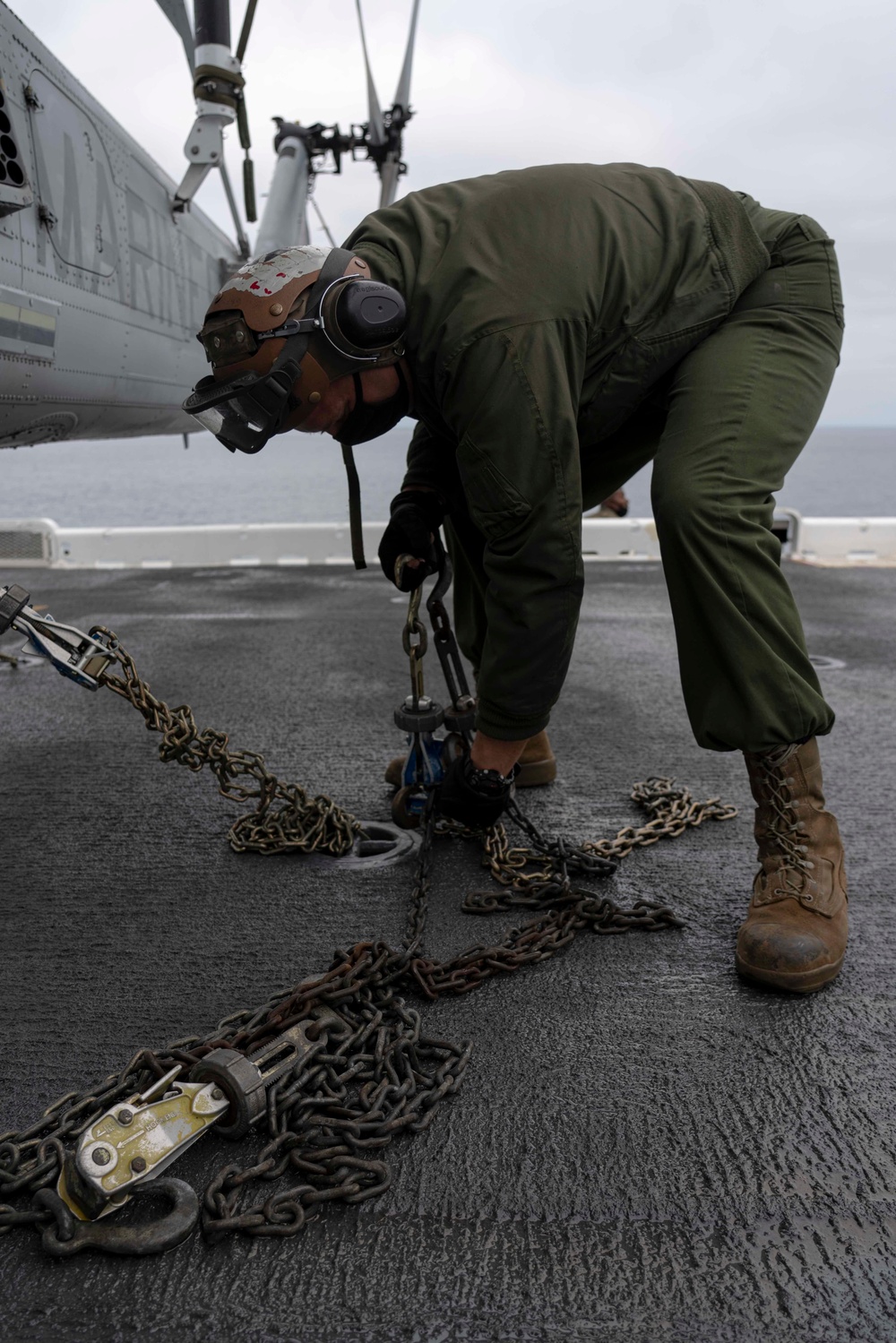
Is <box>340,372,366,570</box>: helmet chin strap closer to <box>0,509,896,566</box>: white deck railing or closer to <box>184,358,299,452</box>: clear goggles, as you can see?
<box>184,358,299,452</box>: clear goggles

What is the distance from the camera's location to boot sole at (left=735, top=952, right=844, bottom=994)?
1.93 metres

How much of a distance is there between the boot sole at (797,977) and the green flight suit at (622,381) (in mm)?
468

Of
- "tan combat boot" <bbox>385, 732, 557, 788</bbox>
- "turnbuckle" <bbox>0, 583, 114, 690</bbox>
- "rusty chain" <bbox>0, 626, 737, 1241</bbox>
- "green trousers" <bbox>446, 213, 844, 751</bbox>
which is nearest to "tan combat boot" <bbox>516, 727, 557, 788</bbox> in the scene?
"tan combat boot" <bbox>385, 732, 557, 788</bbox>

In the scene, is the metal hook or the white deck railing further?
the white deck railing

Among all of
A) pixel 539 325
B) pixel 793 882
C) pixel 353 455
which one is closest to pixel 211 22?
pixel 353 455

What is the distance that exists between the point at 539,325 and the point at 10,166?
95.9 inches

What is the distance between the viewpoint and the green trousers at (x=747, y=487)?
198cm

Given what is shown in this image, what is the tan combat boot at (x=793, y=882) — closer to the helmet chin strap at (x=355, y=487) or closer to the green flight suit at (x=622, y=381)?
the green flight suit at (x=622, y=381)

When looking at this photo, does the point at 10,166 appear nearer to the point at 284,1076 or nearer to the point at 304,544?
the point at 284,1076

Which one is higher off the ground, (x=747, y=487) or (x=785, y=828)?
(x=747, y=487)

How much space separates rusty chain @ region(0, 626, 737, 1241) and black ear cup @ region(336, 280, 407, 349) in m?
0.90

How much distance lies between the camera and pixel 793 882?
209cm

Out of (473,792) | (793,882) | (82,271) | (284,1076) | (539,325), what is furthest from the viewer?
(82,271)

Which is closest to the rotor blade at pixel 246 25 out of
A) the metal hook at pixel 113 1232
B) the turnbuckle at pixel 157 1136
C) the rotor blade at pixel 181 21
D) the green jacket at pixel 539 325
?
the rotor blade at pixel 181 21
